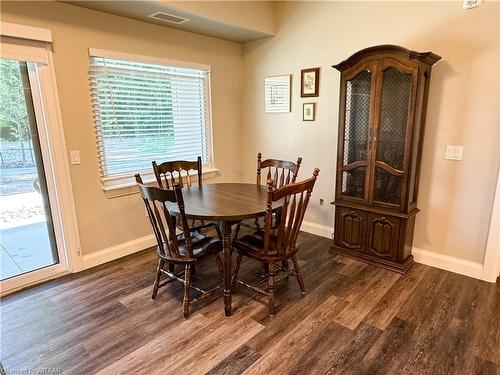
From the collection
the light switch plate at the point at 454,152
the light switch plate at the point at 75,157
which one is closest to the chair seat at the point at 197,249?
the light switch plate at the point at 75,157

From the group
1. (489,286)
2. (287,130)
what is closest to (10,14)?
(287,130)

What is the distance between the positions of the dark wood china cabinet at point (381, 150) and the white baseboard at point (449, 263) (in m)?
0.13

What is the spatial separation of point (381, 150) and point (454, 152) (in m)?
0.62

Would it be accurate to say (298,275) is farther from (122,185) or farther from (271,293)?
(122,185)

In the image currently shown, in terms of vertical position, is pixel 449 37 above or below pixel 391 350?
above

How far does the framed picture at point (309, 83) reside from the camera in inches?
139

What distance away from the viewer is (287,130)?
3.93 meters

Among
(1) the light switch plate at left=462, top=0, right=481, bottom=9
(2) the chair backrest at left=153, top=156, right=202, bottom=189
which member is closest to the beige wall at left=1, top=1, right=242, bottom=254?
(2) the chair backrest at left=153, top=156, right=202, bottom=189

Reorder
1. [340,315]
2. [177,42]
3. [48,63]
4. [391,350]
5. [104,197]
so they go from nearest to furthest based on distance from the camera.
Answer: [391,350], [340,315], [48,63], [104,197], [177,42]

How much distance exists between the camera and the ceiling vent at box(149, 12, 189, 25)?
297 cm

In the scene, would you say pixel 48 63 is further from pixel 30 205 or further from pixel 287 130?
pixel 287 130

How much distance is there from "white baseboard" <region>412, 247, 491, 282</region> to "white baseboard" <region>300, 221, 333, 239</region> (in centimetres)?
94

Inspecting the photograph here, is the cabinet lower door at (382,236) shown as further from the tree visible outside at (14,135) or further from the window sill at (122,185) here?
the tree visible outside at (14,135)

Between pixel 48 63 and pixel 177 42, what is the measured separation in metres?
1.39
